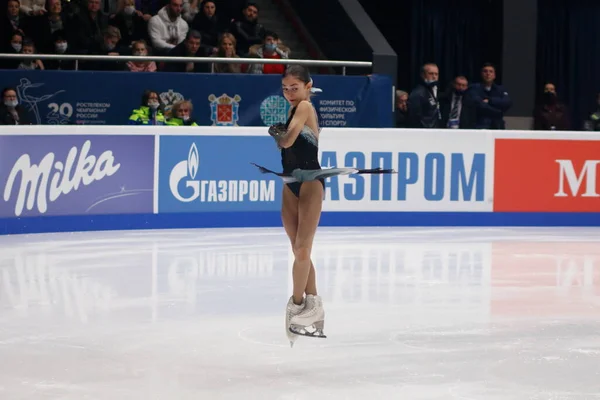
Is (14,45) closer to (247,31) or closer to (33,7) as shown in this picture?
(33,7)

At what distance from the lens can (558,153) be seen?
46.2 feet

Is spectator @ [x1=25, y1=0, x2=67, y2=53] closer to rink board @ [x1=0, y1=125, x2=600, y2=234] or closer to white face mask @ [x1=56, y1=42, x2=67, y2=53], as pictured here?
white face mask @ [x1=56, y1=42, x2=67, y2=53]

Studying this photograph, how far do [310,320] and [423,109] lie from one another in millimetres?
8195

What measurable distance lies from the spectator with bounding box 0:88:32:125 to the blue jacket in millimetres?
5852

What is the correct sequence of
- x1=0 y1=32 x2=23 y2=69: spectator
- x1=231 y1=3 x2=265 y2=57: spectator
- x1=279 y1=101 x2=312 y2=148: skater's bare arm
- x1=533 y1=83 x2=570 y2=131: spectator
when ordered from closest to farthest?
x1=279 y1=101 x2=312 y2=148: skater's bare arm
x1=0 y1=32 x2=23 y2=69: spectator
x1=231 y1=3 x2=265 y2=57: spectator
x1=533 y1=83 x2=570 y2=131: spectator

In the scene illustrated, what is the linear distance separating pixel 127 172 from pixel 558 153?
5353mm

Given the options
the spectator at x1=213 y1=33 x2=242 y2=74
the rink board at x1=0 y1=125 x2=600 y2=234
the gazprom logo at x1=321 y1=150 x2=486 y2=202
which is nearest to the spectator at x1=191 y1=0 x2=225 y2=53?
the spectator at x1=213 y1=33 x2=242 y2=74

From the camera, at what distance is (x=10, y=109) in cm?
1262

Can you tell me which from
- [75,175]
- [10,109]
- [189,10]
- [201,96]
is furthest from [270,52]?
[10,109]

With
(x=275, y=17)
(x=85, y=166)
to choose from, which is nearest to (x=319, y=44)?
(x=275, y=17)

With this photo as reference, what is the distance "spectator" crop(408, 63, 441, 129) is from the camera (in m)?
14.5

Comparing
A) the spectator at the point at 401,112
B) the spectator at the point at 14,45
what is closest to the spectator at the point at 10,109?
the spectator at the point at 14,45

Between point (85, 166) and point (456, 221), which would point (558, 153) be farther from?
point (85, 166)

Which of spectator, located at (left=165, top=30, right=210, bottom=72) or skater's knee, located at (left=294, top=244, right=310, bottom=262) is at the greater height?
spectator, located at (left=165, top=30, right=210, bottom=72)
